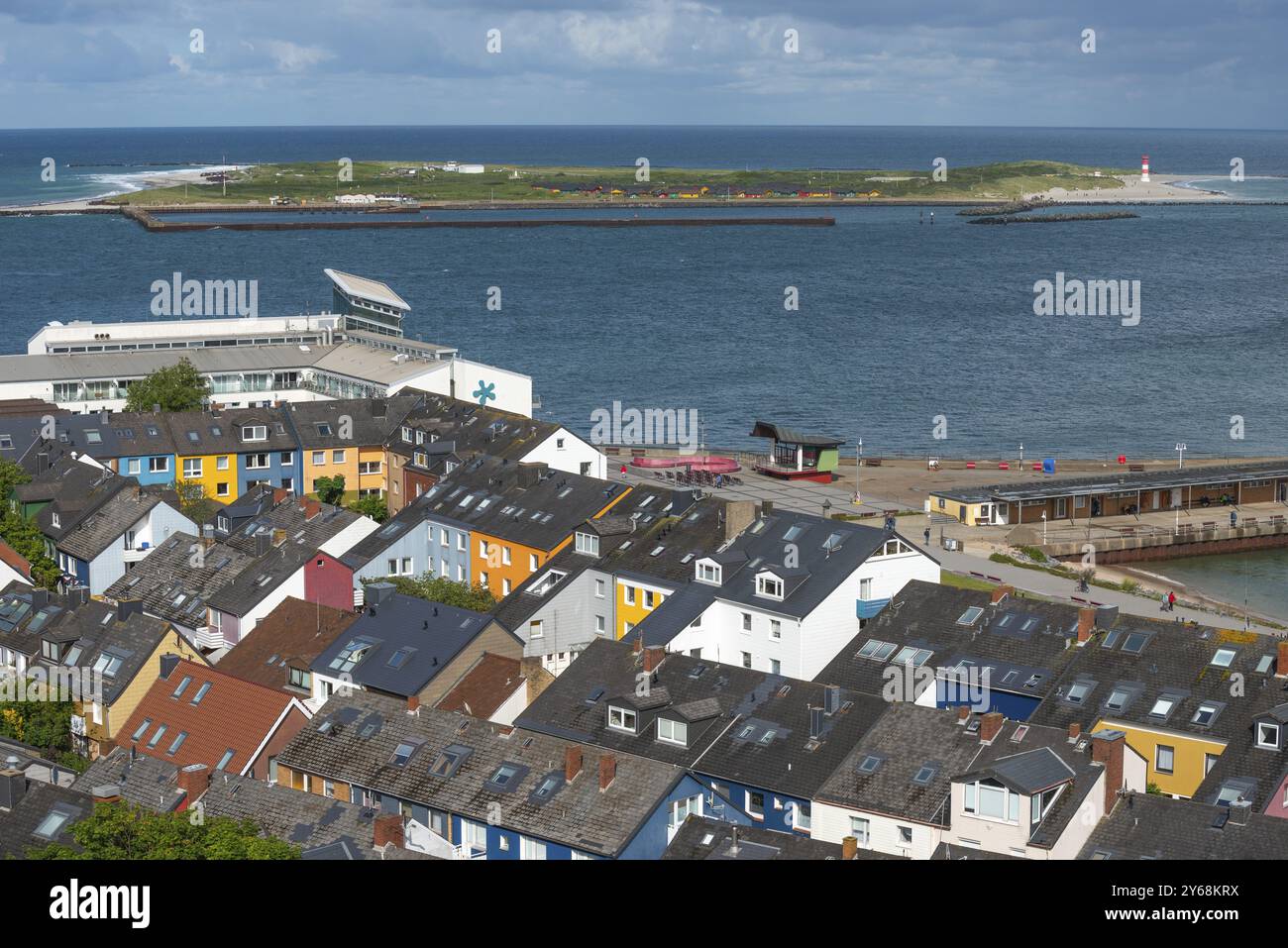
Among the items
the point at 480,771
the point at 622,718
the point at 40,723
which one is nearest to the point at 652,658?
the point at 622,718

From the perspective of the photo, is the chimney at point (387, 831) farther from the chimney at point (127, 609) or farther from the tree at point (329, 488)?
the tree at point (329, 488)

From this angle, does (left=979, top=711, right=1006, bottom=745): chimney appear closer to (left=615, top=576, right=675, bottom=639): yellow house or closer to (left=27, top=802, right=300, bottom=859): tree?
(left=27, top=802, right=300, bottom=859): tree

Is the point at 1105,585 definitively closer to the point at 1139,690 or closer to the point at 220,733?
the point at 1139,690

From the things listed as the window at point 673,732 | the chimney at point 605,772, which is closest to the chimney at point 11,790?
the chimney at point 605,772

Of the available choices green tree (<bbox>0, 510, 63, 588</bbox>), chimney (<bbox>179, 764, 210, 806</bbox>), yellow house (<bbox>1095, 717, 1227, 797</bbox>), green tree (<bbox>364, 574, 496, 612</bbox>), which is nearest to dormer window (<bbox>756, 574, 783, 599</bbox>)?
green tree (<bbox>364, 574, 496, 612</bbox>)

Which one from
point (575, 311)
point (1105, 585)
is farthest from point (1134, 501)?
point (575, 311)

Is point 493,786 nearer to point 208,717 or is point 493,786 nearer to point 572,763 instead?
point 572,763
